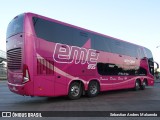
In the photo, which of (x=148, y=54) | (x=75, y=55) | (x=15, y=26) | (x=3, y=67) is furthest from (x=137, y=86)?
(x=3, y=67)

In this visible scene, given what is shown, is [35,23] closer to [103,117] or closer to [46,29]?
[46,29]

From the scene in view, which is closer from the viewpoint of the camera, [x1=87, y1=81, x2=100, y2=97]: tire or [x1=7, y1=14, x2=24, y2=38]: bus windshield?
[x1=7, y1=14, x2=24, y2=38]: bus windshield

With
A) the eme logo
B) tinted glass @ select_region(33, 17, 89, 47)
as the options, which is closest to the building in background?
the eme logo

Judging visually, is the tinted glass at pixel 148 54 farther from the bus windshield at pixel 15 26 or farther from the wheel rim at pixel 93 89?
the bus windshield at pixel 15 26

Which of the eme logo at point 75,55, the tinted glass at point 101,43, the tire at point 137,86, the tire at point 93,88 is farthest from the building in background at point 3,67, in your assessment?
the eme logo at point 75,55

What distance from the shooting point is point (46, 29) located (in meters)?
11.4

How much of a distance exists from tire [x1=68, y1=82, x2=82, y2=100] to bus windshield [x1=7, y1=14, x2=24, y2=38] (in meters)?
3.71

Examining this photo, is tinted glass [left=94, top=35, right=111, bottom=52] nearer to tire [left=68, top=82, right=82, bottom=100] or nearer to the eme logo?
the eme logo

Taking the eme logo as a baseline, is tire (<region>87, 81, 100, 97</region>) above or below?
below

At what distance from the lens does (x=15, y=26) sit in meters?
11.4

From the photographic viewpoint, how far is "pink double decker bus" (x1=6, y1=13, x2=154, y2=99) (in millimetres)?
10766

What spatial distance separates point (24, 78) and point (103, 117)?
4014mm

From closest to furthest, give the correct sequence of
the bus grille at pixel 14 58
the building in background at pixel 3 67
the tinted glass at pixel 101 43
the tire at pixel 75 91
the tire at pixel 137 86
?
the bus grille at pixel 14 58 < the tire at pixel 75 91 < the tinted glass at pixel 101 43 < the tire at pixel 137 86 < the building in background at pixel 3 67

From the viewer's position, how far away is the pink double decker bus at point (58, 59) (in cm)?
1077
